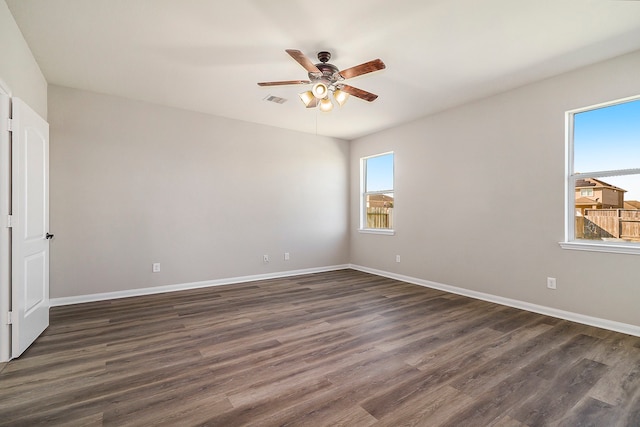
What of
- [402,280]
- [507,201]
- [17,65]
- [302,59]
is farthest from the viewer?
[402,280]

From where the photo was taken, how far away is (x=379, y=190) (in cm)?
576

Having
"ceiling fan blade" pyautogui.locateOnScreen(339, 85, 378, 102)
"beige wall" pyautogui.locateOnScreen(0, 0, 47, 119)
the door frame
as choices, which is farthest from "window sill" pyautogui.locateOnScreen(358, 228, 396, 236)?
"beige wall" pyautogui.locateOnScreen(0, 0, 47, 119)

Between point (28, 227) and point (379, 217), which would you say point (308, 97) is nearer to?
point (28, 227)

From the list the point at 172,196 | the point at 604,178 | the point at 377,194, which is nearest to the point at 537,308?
the point at 604,178

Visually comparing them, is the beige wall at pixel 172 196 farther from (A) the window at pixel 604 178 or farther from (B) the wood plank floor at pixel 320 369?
(A) the window at pixel 604 178

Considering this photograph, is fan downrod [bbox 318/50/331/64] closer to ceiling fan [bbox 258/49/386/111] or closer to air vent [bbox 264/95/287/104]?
ceiling fan [bbox 258/49/386/111]

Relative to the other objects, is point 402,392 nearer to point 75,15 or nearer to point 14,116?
point 14,116

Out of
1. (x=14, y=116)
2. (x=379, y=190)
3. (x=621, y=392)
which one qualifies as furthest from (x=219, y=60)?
(x=621, y=392)

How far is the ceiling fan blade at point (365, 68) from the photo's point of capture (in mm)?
2460

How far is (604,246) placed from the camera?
297 cm

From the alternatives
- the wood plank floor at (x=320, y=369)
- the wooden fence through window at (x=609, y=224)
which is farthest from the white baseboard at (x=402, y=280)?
the wooden fence through window at (x=609, y=224)

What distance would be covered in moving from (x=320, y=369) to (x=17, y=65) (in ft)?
11.7

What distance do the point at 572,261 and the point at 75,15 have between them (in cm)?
516

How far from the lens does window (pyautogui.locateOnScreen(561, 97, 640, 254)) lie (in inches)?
115
